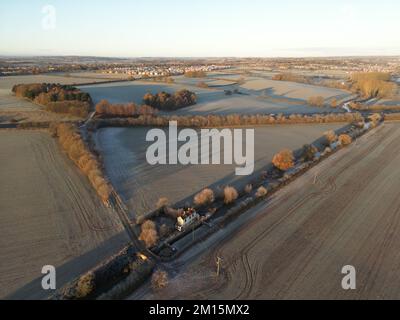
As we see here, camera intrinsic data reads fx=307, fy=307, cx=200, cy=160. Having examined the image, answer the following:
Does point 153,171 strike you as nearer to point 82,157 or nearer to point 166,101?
point 82,157

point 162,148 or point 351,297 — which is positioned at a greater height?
point 162,148

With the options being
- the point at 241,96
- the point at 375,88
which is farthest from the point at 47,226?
the point at 375,88

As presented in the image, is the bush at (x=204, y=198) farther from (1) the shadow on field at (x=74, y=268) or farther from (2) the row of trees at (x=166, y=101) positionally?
(2) the row of trees at (x=166, y=101)

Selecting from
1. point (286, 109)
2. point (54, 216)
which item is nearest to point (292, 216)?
point (54, 216)

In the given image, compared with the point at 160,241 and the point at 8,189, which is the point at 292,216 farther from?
the point at 8,189

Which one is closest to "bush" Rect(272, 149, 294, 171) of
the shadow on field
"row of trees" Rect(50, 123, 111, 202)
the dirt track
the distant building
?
the dirt track

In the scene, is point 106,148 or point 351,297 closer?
point 351,297

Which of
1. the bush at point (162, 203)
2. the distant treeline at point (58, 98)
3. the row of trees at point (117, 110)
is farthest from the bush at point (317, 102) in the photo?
the bush at point (162, 203)
